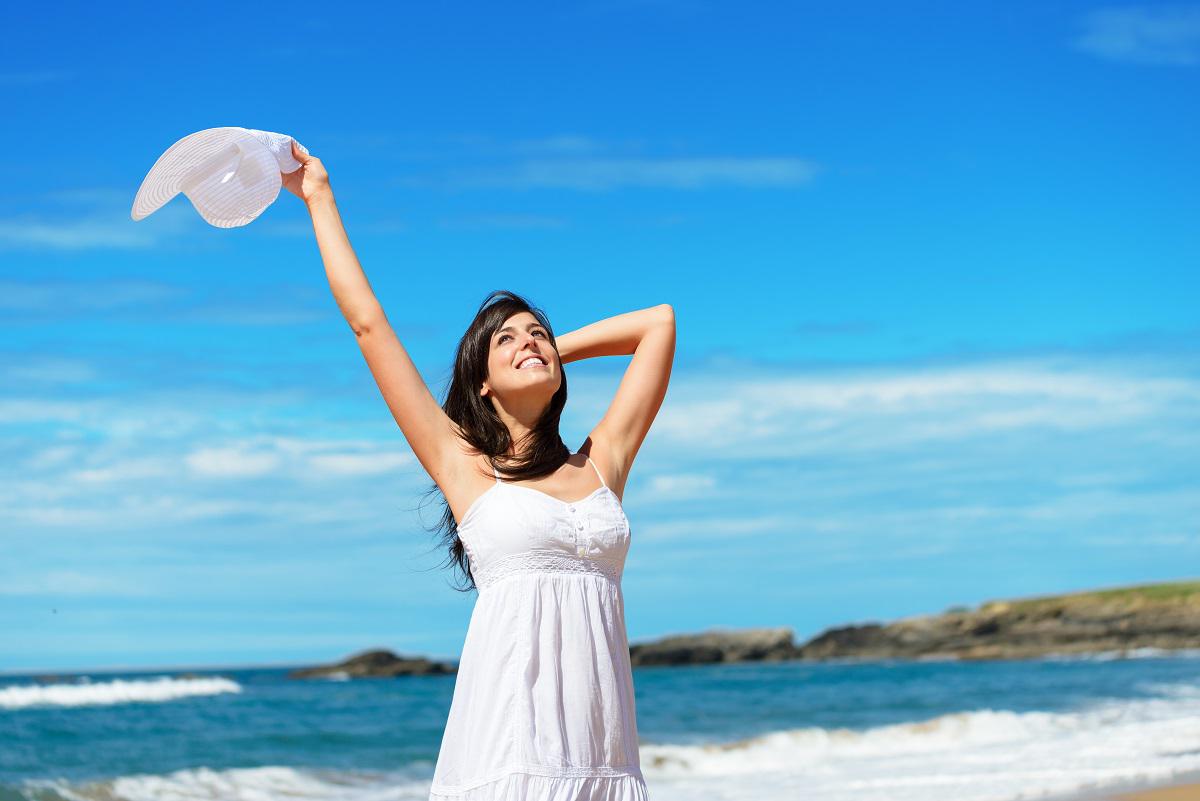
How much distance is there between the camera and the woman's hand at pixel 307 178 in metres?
3.03

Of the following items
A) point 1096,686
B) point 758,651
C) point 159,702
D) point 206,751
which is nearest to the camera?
point 206,751

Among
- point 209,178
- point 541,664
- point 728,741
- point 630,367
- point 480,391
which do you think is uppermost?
point 209,178

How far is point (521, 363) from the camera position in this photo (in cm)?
297

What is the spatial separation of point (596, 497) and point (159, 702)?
94.3ft

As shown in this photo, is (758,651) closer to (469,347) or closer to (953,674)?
(953,674)

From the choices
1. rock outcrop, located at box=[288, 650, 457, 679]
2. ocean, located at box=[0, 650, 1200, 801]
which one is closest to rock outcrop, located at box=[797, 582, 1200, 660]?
rock outcrop, located at box=[288, 650, 457, 679]

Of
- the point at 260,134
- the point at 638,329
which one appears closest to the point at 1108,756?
the point at 638,329

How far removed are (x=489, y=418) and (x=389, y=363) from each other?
0.87 ft

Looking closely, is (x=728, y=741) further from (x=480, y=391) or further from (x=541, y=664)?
(x=541, y=664)

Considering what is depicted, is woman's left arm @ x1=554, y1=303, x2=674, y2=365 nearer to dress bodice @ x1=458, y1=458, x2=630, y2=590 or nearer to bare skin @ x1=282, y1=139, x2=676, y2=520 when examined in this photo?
bare skin @ x1=282, y1=139, x2=676, y2=520

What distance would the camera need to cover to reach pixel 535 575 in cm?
276

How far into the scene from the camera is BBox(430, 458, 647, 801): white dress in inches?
105

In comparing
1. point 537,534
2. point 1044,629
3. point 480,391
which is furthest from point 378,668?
point 537,534

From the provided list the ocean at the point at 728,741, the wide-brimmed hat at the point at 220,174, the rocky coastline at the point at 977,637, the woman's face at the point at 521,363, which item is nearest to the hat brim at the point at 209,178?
the wide-brimmed hat at the point at 220,174
